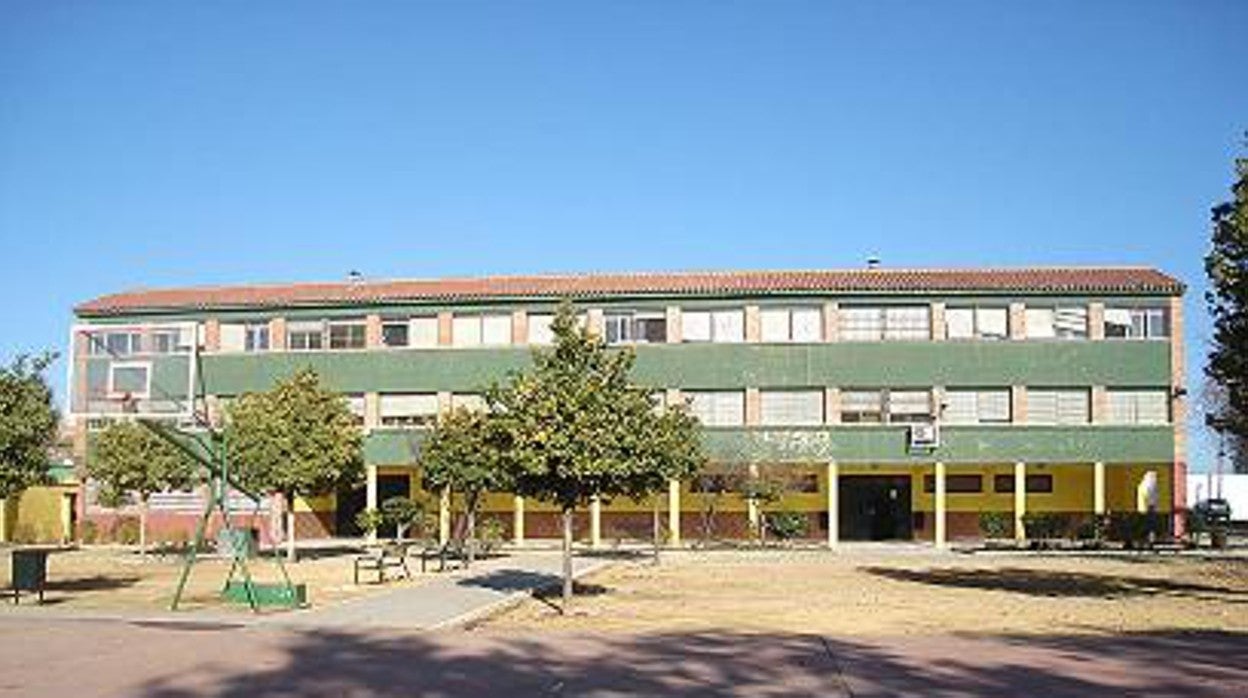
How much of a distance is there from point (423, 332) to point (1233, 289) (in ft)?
113

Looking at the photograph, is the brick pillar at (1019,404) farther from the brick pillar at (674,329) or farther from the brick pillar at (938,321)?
the brick pillar at (674,329)

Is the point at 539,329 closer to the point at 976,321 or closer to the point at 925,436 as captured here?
the point at 925,436

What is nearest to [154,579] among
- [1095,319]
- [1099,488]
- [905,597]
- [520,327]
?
[905,597]

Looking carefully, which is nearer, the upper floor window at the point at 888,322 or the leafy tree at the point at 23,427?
the leafy tree at the point at 23,427

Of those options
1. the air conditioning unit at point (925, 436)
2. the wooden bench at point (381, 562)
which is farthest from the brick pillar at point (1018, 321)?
the wooden bench at point (381, 562)

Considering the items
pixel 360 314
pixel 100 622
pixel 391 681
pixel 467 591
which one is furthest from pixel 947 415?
pixel 391 681

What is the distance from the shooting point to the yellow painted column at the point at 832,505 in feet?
162

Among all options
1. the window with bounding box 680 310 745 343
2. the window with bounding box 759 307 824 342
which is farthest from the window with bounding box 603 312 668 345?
the window with bounding box 759 307 824 342

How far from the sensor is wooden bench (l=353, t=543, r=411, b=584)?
100ft

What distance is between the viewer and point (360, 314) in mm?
53812

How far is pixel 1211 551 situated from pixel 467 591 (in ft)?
91.5

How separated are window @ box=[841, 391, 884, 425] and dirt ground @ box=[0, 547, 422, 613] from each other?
715 inches

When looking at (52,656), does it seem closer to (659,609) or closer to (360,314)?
(659,609)

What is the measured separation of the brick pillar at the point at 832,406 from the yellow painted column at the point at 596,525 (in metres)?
8.83
